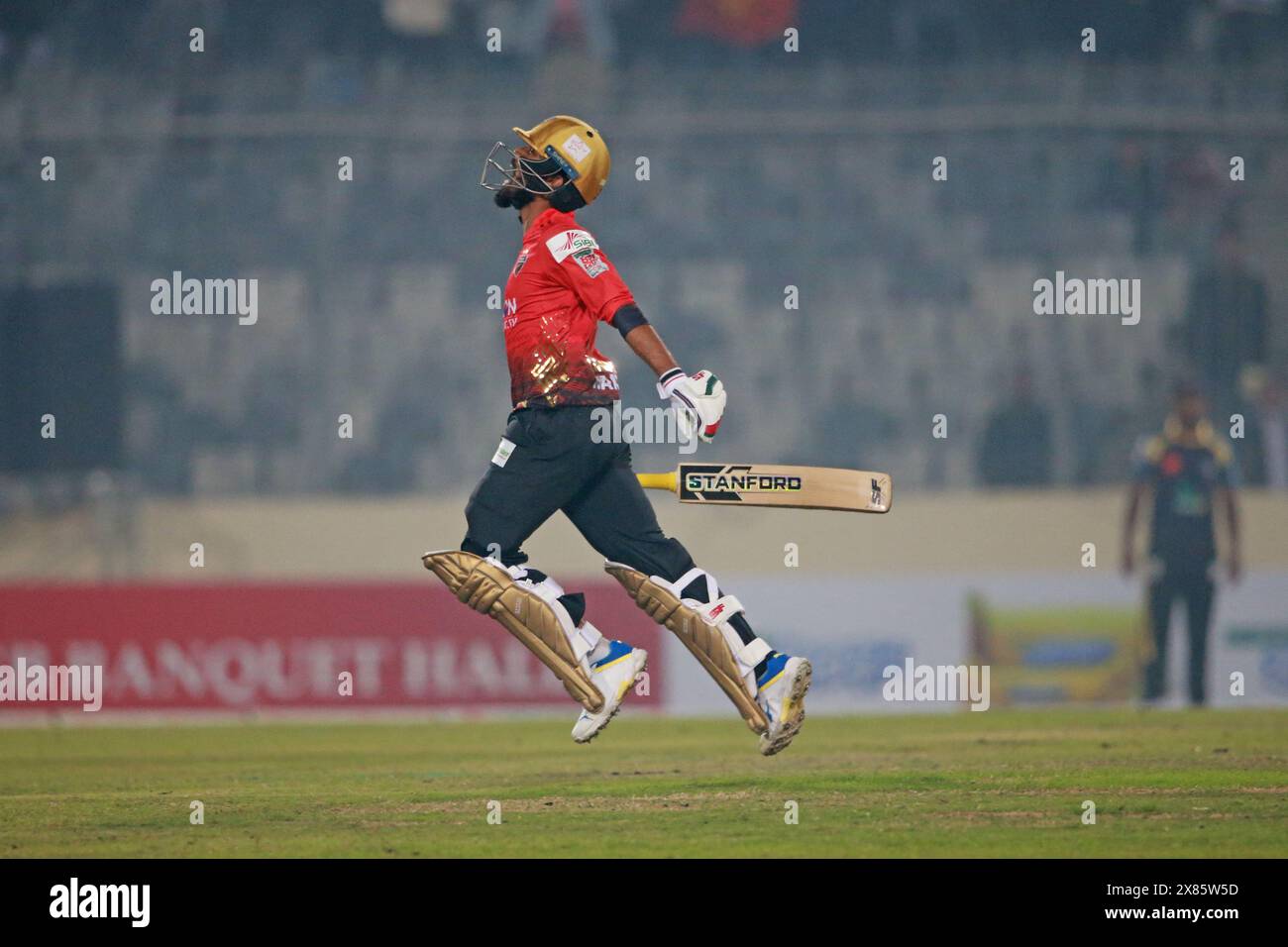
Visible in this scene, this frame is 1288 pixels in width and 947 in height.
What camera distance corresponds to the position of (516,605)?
→ 770 cm

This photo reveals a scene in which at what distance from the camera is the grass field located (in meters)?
6.73

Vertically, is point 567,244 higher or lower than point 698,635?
higher

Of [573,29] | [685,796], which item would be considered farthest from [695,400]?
[573,29]

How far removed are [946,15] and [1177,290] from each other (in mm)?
4931

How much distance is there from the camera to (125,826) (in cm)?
744

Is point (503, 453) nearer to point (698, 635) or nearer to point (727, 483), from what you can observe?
point (727, 483)

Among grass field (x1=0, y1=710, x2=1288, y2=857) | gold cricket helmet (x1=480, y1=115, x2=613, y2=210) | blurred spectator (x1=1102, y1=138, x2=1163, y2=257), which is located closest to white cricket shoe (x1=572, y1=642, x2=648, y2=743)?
grass field (x1=0, y1=710, x2=1288, y2=857)

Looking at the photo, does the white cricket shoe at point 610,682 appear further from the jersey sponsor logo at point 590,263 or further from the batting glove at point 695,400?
the jersey sponsor logo at point 590,263

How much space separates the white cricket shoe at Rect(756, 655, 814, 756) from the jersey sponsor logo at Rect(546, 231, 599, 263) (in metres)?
1.85

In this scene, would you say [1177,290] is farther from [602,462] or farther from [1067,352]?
[602,462]

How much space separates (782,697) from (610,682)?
2.32ft

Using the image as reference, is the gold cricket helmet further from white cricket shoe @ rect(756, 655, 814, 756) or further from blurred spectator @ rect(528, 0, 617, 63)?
blurred spectator @ rect(528, 0, 617, 63)

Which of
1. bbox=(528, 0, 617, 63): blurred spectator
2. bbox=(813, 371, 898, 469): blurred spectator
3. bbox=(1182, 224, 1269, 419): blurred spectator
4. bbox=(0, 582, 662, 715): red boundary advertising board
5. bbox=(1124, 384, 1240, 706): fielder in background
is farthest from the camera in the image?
bbox=(528, 0, 617, 63): blurred spectator

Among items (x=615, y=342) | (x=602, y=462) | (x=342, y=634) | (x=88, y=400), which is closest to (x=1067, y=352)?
(x=615, y=342)
